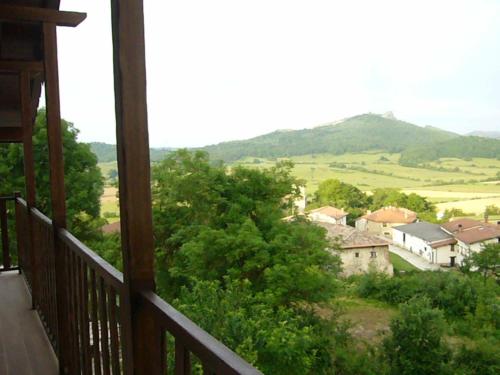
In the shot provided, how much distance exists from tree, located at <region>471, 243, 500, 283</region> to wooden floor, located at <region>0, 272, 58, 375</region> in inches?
1051

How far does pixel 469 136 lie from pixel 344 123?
17.5 meters

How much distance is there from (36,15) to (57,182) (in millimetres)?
858

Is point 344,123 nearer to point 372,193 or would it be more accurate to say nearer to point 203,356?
point 372,193

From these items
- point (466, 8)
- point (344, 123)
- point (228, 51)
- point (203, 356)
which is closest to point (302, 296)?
point (203, 356)

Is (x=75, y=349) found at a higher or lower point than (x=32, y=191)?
Result: lower

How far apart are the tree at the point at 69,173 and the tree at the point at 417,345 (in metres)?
11.8

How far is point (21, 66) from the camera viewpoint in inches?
132

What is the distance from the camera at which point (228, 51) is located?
45875mm

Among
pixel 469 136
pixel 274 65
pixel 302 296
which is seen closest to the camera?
pixel 302 296

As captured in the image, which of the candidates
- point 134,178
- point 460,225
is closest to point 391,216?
point 460,225

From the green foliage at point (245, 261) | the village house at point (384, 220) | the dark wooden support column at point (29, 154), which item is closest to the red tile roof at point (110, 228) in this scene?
the green foliage at point (245, 261)

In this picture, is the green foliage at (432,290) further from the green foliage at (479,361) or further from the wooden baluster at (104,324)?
the wooden baluster at (104,324)

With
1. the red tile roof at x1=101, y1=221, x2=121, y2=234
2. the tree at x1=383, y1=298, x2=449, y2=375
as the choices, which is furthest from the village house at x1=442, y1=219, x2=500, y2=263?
the red tile roof at x1=101, y1=221, x2=121, y2=234

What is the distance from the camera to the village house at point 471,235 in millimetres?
28833
